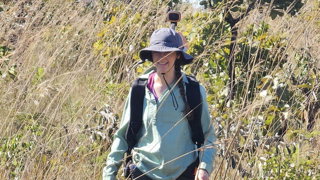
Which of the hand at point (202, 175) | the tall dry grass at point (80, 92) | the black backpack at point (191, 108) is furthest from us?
the tall dry grass at point (80, 92)

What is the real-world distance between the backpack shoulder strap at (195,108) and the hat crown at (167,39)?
0.16 m

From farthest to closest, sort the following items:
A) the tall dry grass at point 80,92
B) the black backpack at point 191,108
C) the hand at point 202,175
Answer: the tall dry grass at point 80,92 → the black backpack at point 191,108 → the hand at point 202,175

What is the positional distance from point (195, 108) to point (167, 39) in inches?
11.9

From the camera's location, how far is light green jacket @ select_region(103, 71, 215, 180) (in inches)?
125

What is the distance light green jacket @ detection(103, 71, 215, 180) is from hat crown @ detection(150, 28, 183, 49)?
0.15 meters

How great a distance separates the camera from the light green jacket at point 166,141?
317 cm

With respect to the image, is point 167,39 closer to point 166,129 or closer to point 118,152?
point 166,129

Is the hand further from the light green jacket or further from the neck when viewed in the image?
the neck

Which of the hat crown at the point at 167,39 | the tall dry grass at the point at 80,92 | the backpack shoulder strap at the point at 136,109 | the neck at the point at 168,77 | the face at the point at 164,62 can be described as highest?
the hat crown at the point at 167,39

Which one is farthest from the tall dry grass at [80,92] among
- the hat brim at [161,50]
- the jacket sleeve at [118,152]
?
the jacket sleeve at [118,152]

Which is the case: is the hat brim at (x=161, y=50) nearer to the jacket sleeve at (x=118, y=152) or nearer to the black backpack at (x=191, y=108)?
the black backpack at (x=191, y=108)

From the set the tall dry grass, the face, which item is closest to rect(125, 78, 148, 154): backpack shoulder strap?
the face

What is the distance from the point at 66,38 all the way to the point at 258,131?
10.2 feet

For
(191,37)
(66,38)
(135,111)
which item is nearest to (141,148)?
(135,111)
